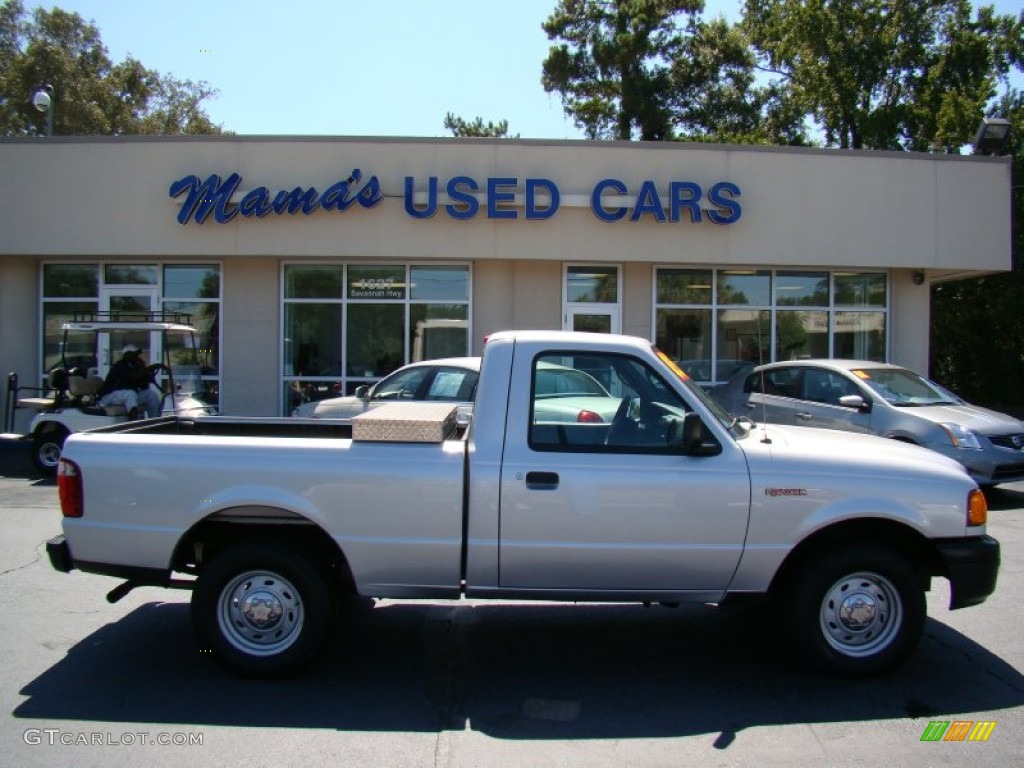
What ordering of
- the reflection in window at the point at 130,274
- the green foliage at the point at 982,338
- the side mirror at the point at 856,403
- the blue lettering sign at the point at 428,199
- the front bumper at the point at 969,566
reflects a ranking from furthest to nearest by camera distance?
the green foliage at the point at 982,338 < the reflection in window at the point at 130,274 < the blue lettering sign at the point at 428,199 < the side mirror at the point at 856,403 < the front bumper at the point at 969,566

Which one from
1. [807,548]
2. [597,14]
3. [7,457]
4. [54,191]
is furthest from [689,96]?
[807,548]

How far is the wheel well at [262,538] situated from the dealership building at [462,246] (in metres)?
10.1

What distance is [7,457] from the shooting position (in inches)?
547

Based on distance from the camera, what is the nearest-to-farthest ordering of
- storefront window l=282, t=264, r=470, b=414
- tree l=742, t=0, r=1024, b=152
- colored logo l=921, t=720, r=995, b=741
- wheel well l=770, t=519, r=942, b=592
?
colored logo l=921, t=720, r=995, b=741
wheel well l=770, t=519, r=942, b=592
storefront window l=282, t=264, r=470, b=414
tree l=742, t=0, r=1024, b=152

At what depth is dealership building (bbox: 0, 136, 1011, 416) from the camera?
566 inches

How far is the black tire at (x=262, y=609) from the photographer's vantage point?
4.60m

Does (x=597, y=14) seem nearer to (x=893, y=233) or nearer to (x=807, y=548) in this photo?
(x=893, y=233)

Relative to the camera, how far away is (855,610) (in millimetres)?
4648

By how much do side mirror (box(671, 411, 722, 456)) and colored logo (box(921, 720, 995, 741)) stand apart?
1678mm

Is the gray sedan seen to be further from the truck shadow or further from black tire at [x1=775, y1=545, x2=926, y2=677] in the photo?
black tire at [x1=775, y1=545, x2=926, y2=677]

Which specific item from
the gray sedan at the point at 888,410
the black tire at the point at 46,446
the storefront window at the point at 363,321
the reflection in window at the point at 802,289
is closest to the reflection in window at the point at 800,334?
the reflection in window at the point at 802,289

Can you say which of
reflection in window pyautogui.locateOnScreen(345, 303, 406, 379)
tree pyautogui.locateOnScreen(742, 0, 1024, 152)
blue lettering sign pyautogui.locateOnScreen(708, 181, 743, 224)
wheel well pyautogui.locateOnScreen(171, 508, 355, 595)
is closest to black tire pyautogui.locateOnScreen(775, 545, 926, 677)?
wheel well pyautogui.locateOnScreen(171, 508, 355, 595)

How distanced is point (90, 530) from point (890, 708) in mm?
4389

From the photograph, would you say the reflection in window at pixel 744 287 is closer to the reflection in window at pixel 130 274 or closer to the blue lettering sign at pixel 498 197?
the blue lettering sign at pixel 498 197
